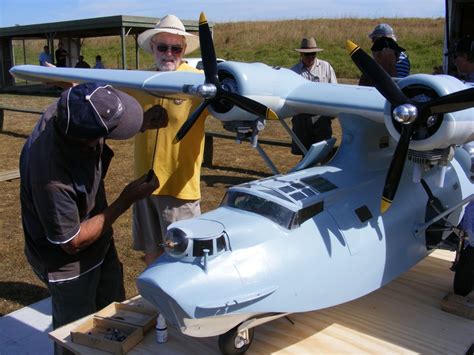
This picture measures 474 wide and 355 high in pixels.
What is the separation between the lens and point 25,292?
20.1 feet

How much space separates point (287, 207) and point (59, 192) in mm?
1539

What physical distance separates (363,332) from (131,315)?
70.3 inches

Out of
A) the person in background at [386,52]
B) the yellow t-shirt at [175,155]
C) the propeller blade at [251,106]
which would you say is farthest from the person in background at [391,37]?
the yellow t-shirt at [175,155]

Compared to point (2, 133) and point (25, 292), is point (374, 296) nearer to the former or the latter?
point (25, 292)

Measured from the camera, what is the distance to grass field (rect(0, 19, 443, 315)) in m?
6.73

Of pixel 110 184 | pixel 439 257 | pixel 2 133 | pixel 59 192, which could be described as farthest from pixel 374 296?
pixel 2 133

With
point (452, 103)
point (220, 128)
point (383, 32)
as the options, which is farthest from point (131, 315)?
point (220, 128)

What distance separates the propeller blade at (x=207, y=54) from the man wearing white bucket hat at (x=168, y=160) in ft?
0.94

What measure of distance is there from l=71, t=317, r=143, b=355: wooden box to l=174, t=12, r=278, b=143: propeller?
5.73 feet

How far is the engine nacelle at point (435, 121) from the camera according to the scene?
11.6 feet

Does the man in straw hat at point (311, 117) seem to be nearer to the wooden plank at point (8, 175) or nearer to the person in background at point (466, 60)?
the person in background at point (466, 60)

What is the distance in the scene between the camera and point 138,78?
17.5 feet

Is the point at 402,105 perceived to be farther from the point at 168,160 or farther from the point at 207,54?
the point at 168,160

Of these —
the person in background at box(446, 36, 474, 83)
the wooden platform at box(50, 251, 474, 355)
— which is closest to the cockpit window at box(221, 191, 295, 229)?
the wooden platform at box(50, 251, 474, 355)
